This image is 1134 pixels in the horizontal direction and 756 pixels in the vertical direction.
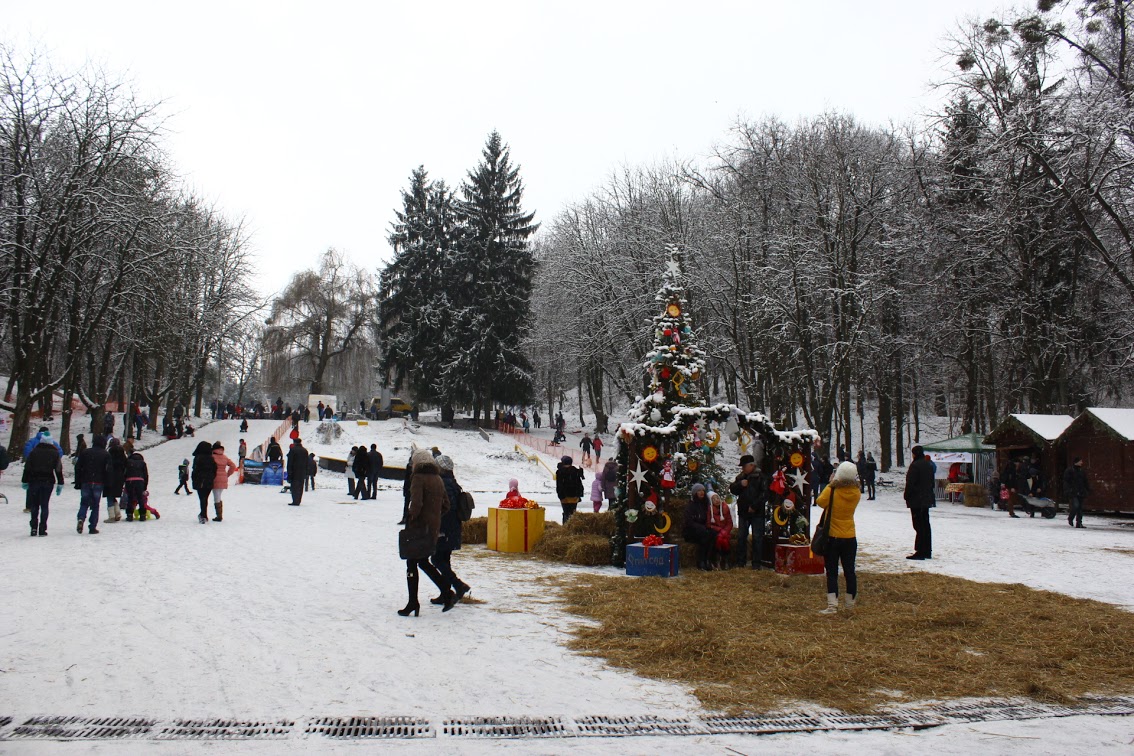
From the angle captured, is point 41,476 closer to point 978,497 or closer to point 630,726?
point 630,726

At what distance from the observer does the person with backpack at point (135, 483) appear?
1684 cm

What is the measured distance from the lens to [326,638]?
748cm

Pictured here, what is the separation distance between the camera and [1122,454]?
23.0 metres

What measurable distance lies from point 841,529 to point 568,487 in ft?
25.7

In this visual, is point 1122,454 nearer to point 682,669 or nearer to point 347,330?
point 682,669

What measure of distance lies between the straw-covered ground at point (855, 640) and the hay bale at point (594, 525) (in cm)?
269

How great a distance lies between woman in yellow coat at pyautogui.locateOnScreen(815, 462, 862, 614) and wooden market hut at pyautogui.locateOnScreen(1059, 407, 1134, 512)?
17.4m

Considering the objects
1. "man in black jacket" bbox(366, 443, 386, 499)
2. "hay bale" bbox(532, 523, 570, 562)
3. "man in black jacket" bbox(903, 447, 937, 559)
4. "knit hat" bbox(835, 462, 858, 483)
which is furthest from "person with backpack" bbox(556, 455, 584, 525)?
"man in black jacket" bbox(366, 443, 386, 499)

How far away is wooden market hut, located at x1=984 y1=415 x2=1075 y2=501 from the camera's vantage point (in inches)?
1000

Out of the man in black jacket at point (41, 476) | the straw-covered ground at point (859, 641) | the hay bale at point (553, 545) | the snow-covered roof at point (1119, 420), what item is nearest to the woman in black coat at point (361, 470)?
the man in black jacket at point (41, 476)

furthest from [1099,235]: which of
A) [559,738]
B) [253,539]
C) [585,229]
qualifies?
[559,738]

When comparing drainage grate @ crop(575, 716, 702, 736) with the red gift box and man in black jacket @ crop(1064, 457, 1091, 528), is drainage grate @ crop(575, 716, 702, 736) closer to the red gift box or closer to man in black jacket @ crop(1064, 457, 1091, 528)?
the red gift box

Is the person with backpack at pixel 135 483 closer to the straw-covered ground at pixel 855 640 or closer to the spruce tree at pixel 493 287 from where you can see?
the straw-covered ground at pixel 855 640

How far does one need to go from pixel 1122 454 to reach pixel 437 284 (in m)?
38.8
